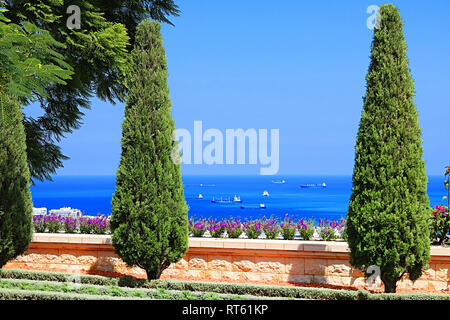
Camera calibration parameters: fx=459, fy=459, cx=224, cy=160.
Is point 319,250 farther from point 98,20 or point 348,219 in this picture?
point 98,20

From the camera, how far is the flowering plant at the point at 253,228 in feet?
33.9

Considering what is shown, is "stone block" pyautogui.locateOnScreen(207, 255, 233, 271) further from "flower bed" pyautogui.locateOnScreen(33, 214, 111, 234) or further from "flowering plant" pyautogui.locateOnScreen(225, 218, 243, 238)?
"flower bed" pyautogui.locateOnScreen(33, 214, 111, 234)

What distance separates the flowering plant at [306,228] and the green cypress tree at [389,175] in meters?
1.80

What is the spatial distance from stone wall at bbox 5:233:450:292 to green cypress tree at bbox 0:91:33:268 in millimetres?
1343

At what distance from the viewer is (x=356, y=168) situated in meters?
8.41

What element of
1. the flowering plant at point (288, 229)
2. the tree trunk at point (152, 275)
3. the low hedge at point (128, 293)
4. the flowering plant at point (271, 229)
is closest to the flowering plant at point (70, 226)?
the tree trunk at point (152, 275)

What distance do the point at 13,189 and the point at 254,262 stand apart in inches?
204

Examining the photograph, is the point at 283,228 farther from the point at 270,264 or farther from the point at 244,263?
the point at 244,263

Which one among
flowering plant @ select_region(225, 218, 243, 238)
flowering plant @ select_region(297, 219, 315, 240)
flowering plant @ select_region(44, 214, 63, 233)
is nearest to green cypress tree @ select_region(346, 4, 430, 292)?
flowering plant @ select_region(297, 219, 315, 240)

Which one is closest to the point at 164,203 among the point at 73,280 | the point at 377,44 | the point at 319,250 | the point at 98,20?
the point at 73,280

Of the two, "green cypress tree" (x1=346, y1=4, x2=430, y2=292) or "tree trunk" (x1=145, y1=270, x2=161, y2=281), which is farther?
"tree trunk" (x1=145, y1=270, x2=161, y2=281)

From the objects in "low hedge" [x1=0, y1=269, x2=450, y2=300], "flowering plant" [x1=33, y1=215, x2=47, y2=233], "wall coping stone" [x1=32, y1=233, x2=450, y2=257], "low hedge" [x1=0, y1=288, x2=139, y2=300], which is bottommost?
"low hedge" [x1=0, y1=269, x2=450, y2=300]

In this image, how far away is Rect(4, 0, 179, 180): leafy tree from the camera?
11984 millimetres
